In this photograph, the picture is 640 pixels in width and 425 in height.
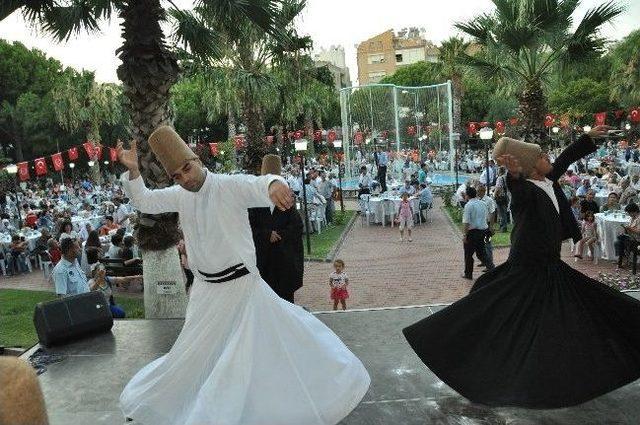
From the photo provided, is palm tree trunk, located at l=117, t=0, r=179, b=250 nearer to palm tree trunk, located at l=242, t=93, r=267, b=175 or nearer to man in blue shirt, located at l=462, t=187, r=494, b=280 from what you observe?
man in blue shirt, located at l=462, t=187, r=494, b=280

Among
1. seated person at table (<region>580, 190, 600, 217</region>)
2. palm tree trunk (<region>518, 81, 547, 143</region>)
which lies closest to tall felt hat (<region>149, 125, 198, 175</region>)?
seated person at table (<region>580, 190, 600, 217</region>)

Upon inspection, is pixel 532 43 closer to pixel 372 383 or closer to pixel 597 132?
pixel 597 132

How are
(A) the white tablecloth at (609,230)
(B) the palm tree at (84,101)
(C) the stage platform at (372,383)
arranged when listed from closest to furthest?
(C) the stage platform at (372,383) < (A) the white tablecloth at (609,230) < (B) the palm tree at (84,101)

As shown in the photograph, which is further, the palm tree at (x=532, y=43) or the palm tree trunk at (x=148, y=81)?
the palm tree at (x=532, y=43)

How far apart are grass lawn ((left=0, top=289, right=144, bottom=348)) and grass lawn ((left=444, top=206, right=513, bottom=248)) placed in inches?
262

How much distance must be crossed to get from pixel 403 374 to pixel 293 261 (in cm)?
236

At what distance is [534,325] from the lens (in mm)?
3904

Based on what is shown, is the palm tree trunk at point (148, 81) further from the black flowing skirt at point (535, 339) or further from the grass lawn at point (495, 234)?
the grass lawn at point (495, 234)

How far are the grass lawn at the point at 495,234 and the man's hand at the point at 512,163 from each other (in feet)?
24.4

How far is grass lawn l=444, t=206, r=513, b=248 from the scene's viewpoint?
14.7 meters

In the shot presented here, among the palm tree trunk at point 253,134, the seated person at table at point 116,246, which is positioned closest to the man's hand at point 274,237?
the seated person at table at point 116,246

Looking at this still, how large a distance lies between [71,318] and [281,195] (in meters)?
3.65

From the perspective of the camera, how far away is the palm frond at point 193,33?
9062 mm

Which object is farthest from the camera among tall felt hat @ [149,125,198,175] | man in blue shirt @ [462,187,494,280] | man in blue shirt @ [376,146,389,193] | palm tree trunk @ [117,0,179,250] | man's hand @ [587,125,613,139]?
man in blue shirt @ [376,146,389,193]
